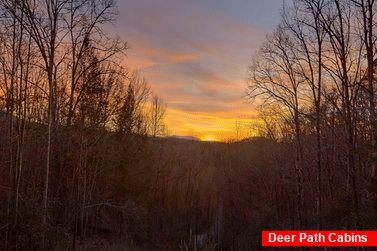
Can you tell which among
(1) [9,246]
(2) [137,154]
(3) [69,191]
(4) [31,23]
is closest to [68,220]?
(3) [69,191]

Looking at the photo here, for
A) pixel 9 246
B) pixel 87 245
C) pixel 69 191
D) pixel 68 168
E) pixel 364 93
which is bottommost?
pixel 87 245

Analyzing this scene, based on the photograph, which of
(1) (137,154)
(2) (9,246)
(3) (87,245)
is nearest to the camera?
(2) (9,246)

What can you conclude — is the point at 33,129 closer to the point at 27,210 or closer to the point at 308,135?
the point at 27,210

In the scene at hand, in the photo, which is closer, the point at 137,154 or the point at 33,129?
the point at 33,129

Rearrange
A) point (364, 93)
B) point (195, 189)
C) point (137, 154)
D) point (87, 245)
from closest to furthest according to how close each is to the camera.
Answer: point (364, 93) → point (87, 245) → point (137, 154) → point (195, 189)

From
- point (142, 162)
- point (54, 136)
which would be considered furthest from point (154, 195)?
point (54, 136)

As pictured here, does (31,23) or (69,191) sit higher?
(31,23)

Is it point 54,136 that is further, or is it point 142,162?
point 142,162

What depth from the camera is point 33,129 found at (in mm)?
12672

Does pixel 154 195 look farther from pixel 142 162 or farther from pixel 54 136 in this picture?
pixel 54 136

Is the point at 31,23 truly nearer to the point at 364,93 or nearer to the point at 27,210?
the point at 27,210

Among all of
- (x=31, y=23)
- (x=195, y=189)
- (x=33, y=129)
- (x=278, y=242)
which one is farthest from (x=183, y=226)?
(x=31, y=23)

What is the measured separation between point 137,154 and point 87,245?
288 inches

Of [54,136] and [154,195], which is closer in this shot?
[54,136]
